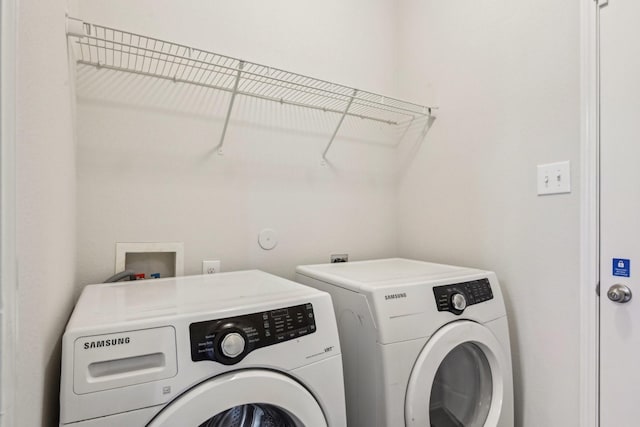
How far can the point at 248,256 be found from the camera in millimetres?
1535

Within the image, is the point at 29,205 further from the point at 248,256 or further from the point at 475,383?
the point at 475,383

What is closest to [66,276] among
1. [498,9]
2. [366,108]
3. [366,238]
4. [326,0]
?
[366,238]

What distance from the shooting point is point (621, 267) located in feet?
3.52

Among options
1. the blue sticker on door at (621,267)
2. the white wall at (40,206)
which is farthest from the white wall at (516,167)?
the white wall at (40,206)

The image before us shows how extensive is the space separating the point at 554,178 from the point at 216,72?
144 centimetres

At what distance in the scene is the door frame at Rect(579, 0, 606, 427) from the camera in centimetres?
113

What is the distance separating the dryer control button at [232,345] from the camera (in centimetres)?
76

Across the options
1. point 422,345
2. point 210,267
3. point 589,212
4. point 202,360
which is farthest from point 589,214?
point 210,267

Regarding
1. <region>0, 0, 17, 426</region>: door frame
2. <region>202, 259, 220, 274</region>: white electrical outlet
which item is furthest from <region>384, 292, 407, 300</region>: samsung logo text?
<region>0, 0, 17, 426</region>: door frame

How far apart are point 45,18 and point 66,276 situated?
0.66m

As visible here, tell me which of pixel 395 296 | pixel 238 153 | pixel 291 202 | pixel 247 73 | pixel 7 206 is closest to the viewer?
pixel 7 206

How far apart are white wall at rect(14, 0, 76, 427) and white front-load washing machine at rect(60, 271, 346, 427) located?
0.24 feet

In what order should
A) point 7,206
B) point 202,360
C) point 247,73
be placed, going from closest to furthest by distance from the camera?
point 7,206 < point 202,360 < point 247,73

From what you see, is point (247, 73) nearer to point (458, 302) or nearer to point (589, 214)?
point (458, 302)
